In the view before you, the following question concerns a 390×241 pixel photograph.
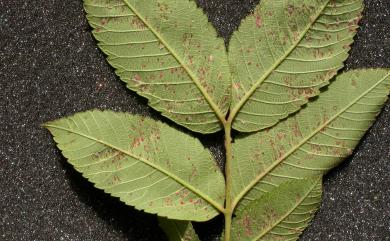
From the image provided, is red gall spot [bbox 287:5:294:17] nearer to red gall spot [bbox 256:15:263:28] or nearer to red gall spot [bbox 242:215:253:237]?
red gall spot [bbox 256:15:263:28]

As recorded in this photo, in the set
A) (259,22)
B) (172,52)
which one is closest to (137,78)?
(172,52)

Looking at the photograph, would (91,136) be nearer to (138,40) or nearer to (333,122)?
(138,40)

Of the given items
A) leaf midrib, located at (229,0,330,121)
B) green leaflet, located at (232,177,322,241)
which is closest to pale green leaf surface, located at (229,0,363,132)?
leaf midrib, located at (229,0,330,121)

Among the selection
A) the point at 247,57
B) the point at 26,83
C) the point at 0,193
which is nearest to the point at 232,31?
the point at 247,57

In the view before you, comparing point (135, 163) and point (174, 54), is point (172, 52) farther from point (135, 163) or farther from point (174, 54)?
point (135, 163)

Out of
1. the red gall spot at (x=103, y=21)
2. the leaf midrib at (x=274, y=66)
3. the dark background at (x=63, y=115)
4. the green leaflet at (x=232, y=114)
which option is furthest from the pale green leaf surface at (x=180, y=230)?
the red gall spot at (x=103, y=21)

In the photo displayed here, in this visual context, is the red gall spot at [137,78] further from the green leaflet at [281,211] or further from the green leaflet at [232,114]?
the green leaflet at [281,211]
